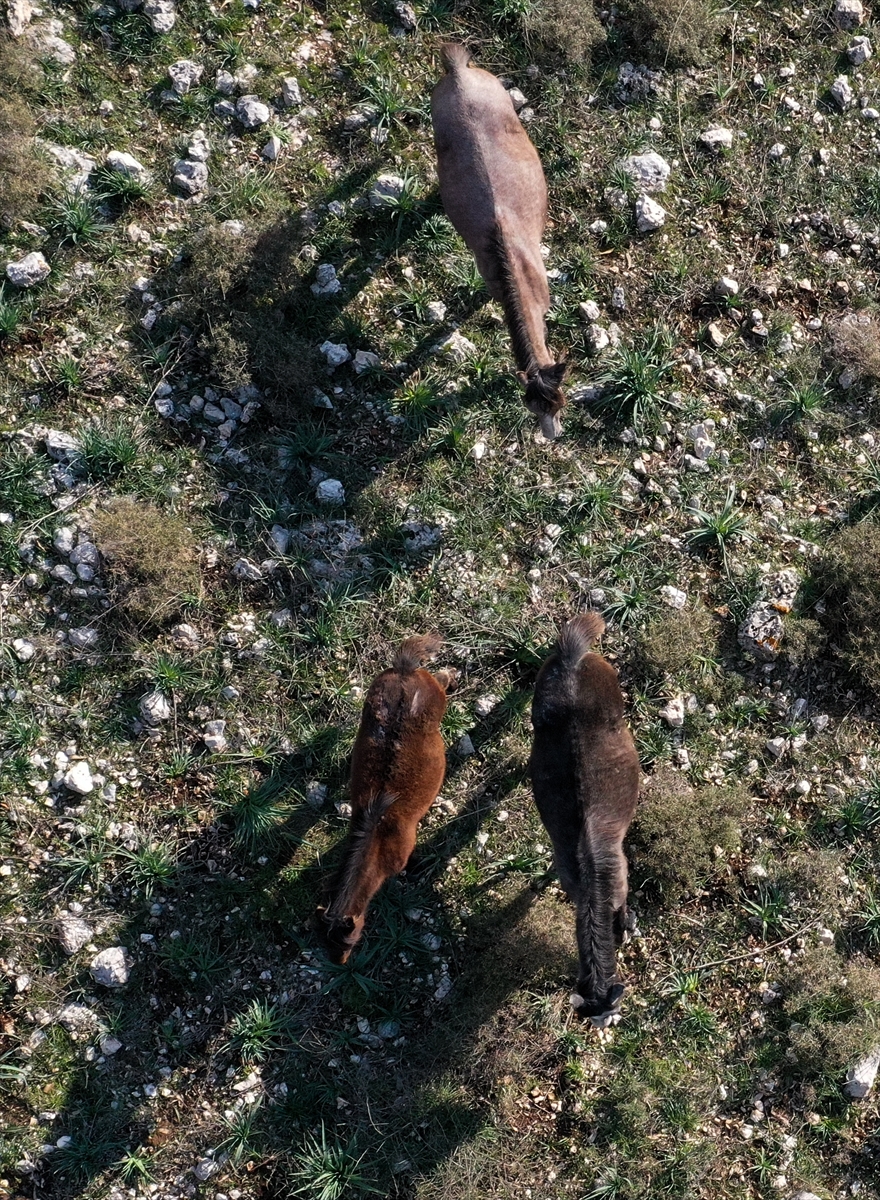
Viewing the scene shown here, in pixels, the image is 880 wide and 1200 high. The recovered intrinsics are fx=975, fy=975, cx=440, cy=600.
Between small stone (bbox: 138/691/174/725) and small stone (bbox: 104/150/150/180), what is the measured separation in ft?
13.8

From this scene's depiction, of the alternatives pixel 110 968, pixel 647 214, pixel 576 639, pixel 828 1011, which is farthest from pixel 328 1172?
pixel 647 214

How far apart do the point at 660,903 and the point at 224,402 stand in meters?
5.23

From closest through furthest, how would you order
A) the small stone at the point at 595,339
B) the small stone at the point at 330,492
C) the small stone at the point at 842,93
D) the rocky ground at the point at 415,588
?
the rocky ground at the point at 415,588, the small stone at the point at 330,492, the small stone at the point at 595,339, the small stone at the point at 842,93

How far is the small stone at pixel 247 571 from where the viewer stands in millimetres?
7645

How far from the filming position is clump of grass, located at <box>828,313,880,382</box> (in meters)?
8.40

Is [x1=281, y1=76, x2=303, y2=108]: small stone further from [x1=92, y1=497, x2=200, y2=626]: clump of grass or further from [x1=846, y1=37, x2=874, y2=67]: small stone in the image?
[x1=846, y1=37, x2=874, y2=67]: small stone

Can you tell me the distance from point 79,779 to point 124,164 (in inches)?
193

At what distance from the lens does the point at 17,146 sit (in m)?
7.62

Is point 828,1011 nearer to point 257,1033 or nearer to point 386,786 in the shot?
point 386,786

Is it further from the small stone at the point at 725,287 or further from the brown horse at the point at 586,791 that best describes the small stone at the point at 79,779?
the small stone at the point at 725,287

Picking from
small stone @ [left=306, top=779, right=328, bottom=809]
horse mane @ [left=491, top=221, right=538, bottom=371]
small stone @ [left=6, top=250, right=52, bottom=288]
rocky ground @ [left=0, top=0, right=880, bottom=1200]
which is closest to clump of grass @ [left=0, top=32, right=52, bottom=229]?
rocky ground @ [left=0, top=0, right=880, bottom=1200]

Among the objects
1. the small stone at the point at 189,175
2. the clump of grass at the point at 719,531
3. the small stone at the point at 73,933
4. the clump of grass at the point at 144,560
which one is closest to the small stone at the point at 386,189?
the small stone at the point at 189,175

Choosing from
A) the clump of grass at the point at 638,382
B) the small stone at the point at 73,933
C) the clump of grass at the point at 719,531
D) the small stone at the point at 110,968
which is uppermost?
the clump of grass at the point at 638,382

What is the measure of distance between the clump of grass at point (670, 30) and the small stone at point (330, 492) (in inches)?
187
